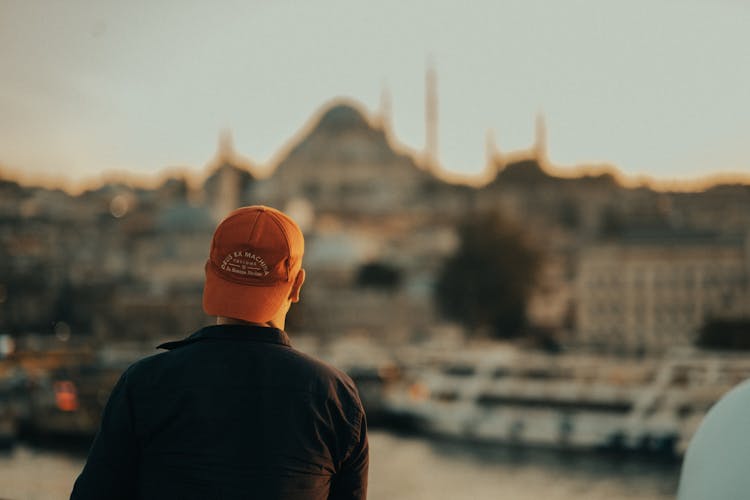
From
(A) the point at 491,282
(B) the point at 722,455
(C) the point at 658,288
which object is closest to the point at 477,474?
(B) the point at 722,455

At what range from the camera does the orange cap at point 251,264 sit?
0.81 m

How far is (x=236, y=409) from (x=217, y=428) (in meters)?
0.02

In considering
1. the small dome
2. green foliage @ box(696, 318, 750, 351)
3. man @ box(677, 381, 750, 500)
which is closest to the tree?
green foliage @ box(696, 318, 750, 351)

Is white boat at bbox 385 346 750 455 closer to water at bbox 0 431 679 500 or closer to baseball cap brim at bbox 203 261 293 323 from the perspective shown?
water at bbox 0 431 679 500

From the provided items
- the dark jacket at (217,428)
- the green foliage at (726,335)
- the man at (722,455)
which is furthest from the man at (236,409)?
the green foliage at (726,335)

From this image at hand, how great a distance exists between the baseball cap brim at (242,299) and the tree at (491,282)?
Answer: 21019 mm

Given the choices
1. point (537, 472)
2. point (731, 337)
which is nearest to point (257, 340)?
point (537, 472)

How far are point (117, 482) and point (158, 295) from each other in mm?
25106

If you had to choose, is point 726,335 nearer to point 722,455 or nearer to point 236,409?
point 722,455

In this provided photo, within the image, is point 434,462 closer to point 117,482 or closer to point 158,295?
point 117,482

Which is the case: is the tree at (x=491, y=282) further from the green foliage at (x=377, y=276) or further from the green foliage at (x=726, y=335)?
the green foliage at (x=377, y=276)

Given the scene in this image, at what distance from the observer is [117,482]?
791 mm

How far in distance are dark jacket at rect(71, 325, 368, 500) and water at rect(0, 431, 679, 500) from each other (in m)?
7.87

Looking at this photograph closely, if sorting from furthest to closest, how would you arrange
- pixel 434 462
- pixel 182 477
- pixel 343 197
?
pixel 343 197
pixel 434 462
pixel 182 477
